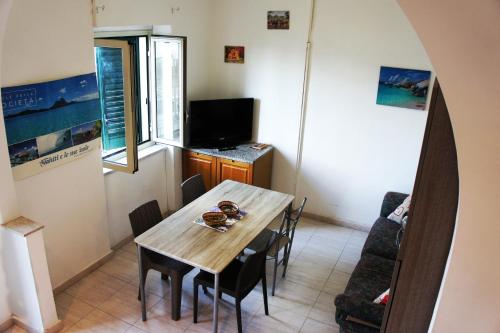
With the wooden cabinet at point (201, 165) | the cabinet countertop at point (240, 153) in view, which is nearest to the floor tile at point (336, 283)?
the cabinet countertop at point (240, 153)

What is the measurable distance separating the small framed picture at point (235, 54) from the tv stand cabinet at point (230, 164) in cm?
109

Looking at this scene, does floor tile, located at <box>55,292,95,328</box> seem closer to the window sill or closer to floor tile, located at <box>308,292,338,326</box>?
the window sill

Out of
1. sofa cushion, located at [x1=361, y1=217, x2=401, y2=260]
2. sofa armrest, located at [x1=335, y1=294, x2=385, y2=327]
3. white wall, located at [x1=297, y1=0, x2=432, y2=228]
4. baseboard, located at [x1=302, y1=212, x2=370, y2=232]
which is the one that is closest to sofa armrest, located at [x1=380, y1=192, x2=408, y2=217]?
sofa cushion, located at [x1=361, y1=217, x2=401, y2=260]

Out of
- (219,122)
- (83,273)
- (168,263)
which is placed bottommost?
(83,273)

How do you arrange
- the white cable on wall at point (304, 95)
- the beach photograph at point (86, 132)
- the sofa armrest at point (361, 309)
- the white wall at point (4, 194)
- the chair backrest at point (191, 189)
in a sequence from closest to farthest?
1. the sofa armrest at point (361, 309)
2. the white wall at point (4, 194)
3. the beach photograph at point (86, 132)
4. the chair backrest at point (191, 189)
5. the white cable on wall at point (304, 95)

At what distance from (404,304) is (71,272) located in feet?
10.3

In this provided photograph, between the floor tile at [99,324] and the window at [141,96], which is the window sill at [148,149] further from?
the floor tile at [99,324]

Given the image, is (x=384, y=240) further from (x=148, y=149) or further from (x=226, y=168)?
(x=148, y=149)

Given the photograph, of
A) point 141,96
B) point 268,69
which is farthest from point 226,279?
point 268,69

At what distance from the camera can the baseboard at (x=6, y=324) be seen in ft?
11.0

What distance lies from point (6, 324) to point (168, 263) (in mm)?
1405

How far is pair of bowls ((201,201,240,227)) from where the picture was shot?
11.5ft

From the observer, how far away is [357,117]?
15.7ft

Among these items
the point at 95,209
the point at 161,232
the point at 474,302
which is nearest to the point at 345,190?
the point at 161,232
